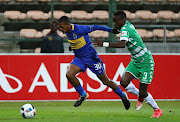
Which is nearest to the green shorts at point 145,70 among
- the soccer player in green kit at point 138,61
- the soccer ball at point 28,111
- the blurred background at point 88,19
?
the soccer player in green kit at point 138,61

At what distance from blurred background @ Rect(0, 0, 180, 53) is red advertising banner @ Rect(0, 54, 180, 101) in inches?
32.8

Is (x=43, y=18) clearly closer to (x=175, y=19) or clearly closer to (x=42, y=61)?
(x=42, y=61)

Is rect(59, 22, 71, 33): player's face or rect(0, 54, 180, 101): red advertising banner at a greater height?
rect(59, 22, 71, 33): player's face

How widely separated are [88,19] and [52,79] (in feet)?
11.5

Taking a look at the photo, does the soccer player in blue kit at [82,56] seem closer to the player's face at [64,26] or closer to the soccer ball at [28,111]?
the player's face at [64,26]

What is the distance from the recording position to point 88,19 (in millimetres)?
15188

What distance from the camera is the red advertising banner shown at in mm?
12312

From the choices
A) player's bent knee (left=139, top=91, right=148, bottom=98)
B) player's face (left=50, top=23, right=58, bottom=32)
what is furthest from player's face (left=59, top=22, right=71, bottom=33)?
player's face (left=50, top=23, right=58, bottom=32)

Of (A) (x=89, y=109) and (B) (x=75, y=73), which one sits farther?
(A) (x=89, y=109)

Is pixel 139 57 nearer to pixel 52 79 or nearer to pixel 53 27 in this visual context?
pixel 52 79

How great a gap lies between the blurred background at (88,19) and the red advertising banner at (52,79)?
2.73ft

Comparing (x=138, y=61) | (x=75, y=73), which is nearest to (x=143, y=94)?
(x=138, y=61)

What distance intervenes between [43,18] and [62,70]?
8.55 ft

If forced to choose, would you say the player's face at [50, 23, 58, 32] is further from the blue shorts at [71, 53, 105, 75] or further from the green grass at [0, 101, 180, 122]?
the blue shorts at [71, 53, 105, 75]
